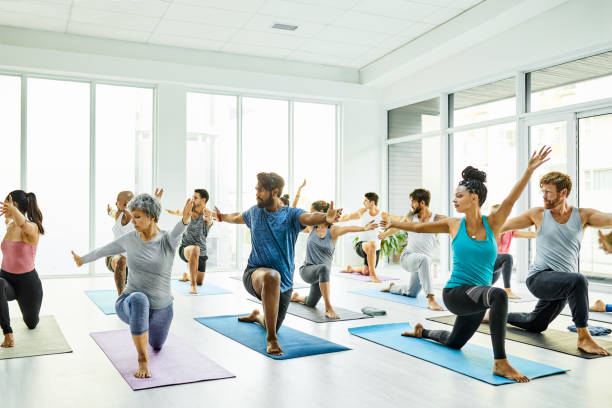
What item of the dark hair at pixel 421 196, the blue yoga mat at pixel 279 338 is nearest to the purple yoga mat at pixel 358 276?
the dark hair at pixel 421 196

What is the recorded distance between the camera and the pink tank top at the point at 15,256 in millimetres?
3703

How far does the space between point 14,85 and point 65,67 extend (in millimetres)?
713

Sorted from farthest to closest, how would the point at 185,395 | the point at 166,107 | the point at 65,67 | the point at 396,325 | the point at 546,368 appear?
the point at 166,107 < the point at 65,67 < the point at 396,325 < the point at 546,368 < the point at 185,395

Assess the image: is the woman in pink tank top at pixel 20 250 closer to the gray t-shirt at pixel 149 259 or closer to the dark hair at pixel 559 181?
the gray t-shirt at pixel 149 259

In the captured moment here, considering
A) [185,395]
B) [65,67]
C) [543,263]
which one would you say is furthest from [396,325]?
[65,67]

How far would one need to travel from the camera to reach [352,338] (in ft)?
12.8

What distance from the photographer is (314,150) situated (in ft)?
30.0

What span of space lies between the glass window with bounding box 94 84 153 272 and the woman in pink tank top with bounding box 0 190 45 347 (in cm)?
392

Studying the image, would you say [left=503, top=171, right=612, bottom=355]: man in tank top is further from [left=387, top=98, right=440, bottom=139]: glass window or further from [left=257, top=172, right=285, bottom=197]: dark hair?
[left=387, top=98, right=440, bottom=139]: glass window

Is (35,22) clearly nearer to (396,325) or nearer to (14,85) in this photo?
(14,85)

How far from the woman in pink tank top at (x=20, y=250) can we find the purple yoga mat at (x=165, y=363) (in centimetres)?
53

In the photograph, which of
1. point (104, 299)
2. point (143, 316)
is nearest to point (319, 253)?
point (143, 316)

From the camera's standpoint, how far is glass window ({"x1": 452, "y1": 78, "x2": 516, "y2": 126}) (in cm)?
699

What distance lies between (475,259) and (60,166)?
20.0 feet
